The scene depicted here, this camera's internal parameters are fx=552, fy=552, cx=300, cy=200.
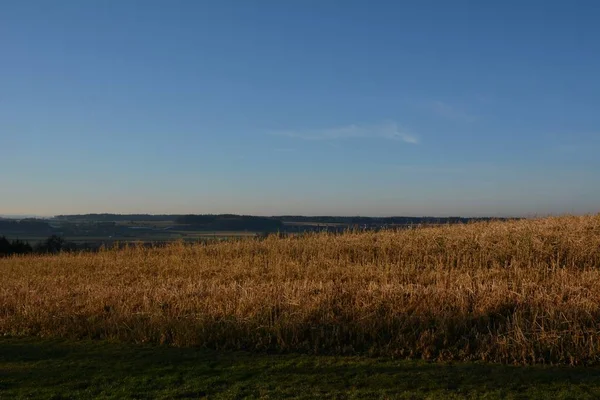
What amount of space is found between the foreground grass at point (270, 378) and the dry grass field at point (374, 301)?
0.72m

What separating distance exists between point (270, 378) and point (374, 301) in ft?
14.7

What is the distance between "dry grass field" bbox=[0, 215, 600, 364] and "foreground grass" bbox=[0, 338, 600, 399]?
0.72 m

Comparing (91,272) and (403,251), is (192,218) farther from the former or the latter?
(403,251)

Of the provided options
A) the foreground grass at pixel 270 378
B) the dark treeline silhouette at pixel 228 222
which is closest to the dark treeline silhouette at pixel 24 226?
the dark treeline silhouette at pixel 228 222

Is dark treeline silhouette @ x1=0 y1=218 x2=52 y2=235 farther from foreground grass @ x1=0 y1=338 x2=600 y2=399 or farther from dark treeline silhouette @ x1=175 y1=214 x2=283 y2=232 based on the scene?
foreground grass @ x1=0 y1=338 x2=600 y2=399

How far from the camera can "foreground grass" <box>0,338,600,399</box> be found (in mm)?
8266

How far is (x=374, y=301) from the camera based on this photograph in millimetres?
12922

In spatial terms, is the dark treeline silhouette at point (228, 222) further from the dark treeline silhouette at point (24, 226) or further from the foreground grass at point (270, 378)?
the foreground grass at point (270, 378)

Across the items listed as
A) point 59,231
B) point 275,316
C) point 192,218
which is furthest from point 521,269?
point 59,231

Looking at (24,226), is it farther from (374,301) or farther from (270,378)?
(270,378)

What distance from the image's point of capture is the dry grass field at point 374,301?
1062cm

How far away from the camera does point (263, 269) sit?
2109 cm

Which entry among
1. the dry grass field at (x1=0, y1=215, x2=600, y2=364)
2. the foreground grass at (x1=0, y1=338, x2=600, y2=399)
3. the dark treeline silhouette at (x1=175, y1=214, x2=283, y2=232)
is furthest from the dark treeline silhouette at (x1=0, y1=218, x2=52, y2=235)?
the foreground grass at (x1=0, y1=338, x2=600, y2=399)

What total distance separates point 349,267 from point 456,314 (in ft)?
26.2
